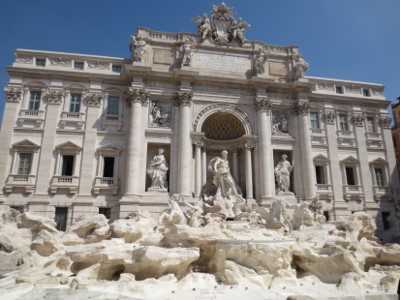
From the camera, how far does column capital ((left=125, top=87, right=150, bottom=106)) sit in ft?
68.6

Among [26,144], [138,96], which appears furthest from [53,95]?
[138,96]

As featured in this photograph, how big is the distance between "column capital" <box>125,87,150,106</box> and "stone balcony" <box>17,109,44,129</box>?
19.4 ft

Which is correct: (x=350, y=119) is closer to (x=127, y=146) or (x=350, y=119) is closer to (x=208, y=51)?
(x=208, y=51)

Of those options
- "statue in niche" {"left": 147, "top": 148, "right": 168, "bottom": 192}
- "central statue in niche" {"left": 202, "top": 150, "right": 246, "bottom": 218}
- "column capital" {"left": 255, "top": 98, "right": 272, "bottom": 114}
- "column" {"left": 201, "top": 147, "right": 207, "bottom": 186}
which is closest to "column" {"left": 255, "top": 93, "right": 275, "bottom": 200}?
"column capital" {"left": 255, "top": 98, "right": 272, "bottom": 114}

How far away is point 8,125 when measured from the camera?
1972cm

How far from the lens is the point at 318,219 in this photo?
1855cm

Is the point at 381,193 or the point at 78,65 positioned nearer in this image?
the point at 78,65

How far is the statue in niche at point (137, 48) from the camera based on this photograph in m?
21.5

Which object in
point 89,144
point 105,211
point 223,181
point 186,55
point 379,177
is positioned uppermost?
point 186,55

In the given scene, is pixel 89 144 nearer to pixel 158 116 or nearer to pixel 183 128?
pixel 158 116

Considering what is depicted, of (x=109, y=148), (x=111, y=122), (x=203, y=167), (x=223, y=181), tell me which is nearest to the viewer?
(x=223, y=181)

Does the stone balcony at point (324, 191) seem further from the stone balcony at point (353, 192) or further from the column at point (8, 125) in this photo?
the column at point (8, 125)

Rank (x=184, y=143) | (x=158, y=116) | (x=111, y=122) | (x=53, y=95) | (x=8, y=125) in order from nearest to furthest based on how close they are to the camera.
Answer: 1. (x=8, y=125)
2. (x=184, y=143)
3. (x=53, y=95)
4. (x=111, y=122)
5. (x=158, y=116)

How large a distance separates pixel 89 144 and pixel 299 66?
653 inches
